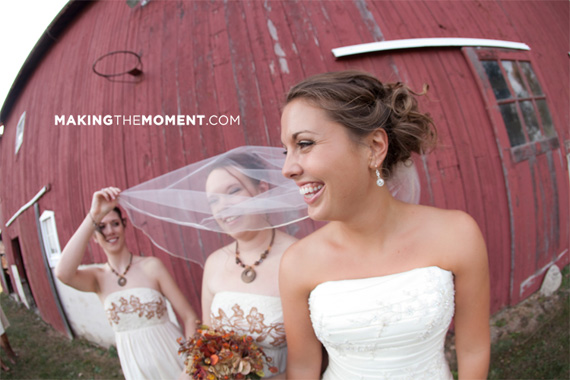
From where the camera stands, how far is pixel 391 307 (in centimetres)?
121

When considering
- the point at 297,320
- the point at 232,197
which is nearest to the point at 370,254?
the point at 297,320

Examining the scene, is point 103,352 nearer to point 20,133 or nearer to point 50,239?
point 50,239

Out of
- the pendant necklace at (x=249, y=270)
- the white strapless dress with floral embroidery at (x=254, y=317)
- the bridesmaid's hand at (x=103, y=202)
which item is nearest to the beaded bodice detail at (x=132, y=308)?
the bridesmaid's hand at (x=103, y=202)

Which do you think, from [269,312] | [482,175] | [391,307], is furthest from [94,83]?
[482,175]

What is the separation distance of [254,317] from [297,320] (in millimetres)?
227

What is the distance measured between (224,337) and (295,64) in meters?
2.25

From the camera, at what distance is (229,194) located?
154 cm

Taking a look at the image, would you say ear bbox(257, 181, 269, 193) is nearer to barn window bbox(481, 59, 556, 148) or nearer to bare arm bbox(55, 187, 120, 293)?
bare arm bbox(55, 187, 120, 293)

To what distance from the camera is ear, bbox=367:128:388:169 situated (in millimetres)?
1154

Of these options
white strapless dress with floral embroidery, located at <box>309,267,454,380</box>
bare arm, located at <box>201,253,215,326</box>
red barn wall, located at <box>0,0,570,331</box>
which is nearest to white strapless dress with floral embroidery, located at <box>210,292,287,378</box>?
bare arm, located at <box>201,253,215,326</box>

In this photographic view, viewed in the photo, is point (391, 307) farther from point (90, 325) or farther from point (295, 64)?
point (90, 325)

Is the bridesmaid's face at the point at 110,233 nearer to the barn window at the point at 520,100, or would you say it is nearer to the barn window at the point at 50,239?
the barn window at the point at 50,239

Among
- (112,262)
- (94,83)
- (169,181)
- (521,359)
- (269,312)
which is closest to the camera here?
(269,312)

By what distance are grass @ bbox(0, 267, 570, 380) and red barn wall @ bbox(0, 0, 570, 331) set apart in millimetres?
164
